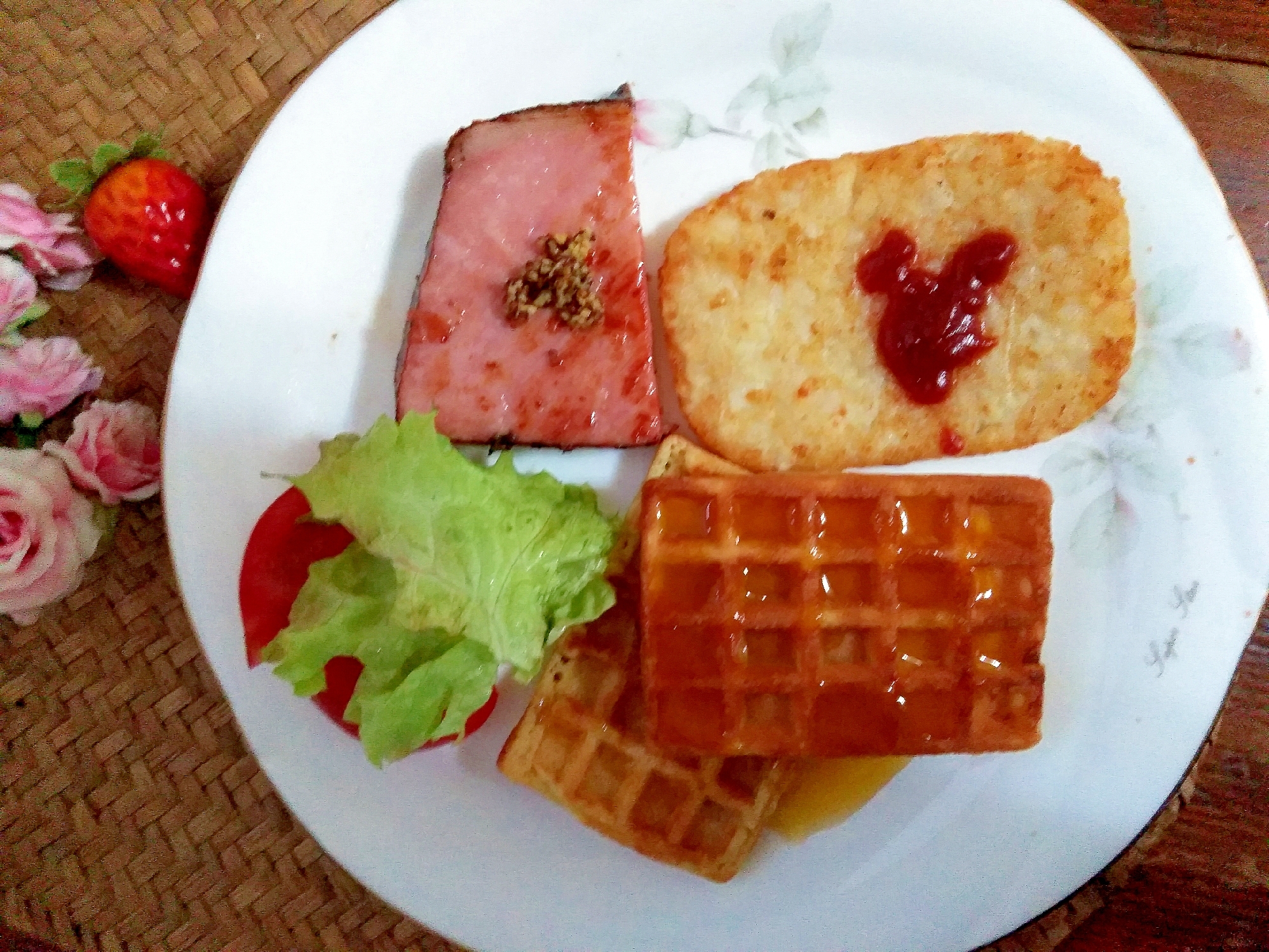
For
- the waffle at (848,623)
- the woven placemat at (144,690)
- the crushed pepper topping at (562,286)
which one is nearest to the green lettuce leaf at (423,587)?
the waffle at (848,623)

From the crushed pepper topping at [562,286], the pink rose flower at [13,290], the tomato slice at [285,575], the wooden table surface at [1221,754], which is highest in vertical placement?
the pink rose flower at [13,290]

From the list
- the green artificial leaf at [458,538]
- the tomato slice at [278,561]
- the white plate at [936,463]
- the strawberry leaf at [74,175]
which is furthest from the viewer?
the strawberry leaf at [74,175]

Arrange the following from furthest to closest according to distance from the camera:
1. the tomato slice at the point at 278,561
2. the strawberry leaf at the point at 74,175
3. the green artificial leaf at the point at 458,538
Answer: the strawberry leaf at the point at 74,175
the tomato slice at the point at 278,561
the green artificial leaf at the point at 458,538

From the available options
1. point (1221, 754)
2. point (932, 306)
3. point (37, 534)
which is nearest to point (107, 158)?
point (37, 534)

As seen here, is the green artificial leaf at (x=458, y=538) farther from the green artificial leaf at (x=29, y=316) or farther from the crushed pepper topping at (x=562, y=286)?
the green artificial leaf at (x=29, y=316)

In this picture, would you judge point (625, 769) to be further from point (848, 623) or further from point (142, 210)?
point (142, 210)

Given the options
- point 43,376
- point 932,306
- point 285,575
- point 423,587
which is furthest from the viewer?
point 43,376

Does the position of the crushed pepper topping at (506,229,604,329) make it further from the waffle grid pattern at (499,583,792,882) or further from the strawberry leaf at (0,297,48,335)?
the strawberry leaf at (0,297,48,335)
